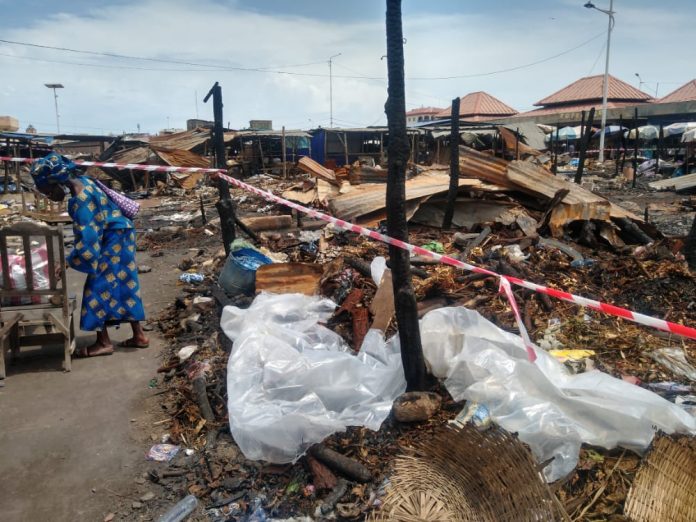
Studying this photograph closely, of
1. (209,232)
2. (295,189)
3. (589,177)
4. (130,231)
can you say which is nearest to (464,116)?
(589,177)

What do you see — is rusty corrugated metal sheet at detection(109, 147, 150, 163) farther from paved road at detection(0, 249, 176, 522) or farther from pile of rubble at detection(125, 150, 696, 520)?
paved road at detection(0, 249, 176, 522)

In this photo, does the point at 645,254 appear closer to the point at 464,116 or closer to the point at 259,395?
the point at 259,395

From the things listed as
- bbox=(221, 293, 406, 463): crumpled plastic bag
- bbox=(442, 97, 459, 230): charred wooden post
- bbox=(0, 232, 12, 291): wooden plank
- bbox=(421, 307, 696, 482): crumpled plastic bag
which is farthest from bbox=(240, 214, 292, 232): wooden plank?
bbox=(421, 307, 696, 482): crumpled plastic bag

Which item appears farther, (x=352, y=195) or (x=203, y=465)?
(x=352, y=195)

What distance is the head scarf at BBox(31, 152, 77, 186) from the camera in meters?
3.85

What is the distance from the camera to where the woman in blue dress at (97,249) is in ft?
13.0

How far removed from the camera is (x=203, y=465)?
2.84m

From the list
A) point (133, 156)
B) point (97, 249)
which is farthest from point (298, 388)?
point (133, 156)

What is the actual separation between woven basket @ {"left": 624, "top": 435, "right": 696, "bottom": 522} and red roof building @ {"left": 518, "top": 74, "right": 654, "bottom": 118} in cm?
3808

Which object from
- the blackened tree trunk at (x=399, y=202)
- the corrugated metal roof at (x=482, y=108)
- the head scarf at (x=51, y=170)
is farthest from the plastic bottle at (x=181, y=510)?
the corrugated metal roof at (x=482, y=108)

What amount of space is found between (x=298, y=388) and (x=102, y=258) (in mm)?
2280

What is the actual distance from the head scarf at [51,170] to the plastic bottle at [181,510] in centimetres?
278

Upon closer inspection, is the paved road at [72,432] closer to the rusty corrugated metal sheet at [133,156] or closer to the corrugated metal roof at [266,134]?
the rusty corrugated metal sheet at [133,156]

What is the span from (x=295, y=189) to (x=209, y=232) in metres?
2.72
